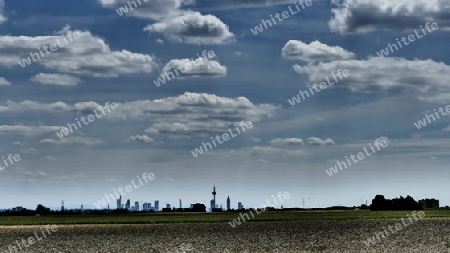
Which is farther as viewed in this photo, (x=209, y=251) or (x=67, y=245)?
(x=67, y=245)

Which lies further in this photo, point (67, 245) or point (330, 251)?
point (67, 245)

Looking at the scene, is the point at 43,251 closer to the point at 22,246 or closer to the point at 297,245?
the point at 22,246

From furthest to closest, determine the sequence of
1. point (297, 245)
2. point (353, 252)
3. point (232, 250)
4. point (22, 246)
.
Result: point (22, 246)
point (297, 245)
point (232, 250)
point (353, 252)

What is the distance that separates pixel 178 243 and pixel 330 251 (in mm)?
14131

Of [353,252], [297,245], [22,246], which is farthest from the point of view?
[22,246]

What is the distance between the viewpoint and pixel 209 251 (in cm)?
4181

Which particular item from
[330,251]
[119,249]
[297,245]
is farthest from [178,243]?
[330,251]

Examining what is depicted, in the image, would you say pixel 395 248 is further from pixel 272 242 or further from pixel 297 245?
pixel 272 242

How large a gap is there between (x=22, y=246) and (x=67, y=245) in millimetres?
3429

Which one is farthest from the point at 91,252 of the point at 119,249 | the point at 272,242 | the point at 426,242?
the point at 426,242

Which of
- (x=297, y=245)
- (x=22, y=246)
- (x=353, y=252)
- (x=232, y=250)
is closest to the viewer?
(x=353, y=252)

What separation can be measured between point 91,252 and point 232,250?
31.4 feet

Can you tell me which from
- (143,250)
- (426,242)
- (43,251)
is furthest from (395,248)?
(43,251)

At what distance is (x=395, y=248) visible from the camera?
4141cm
